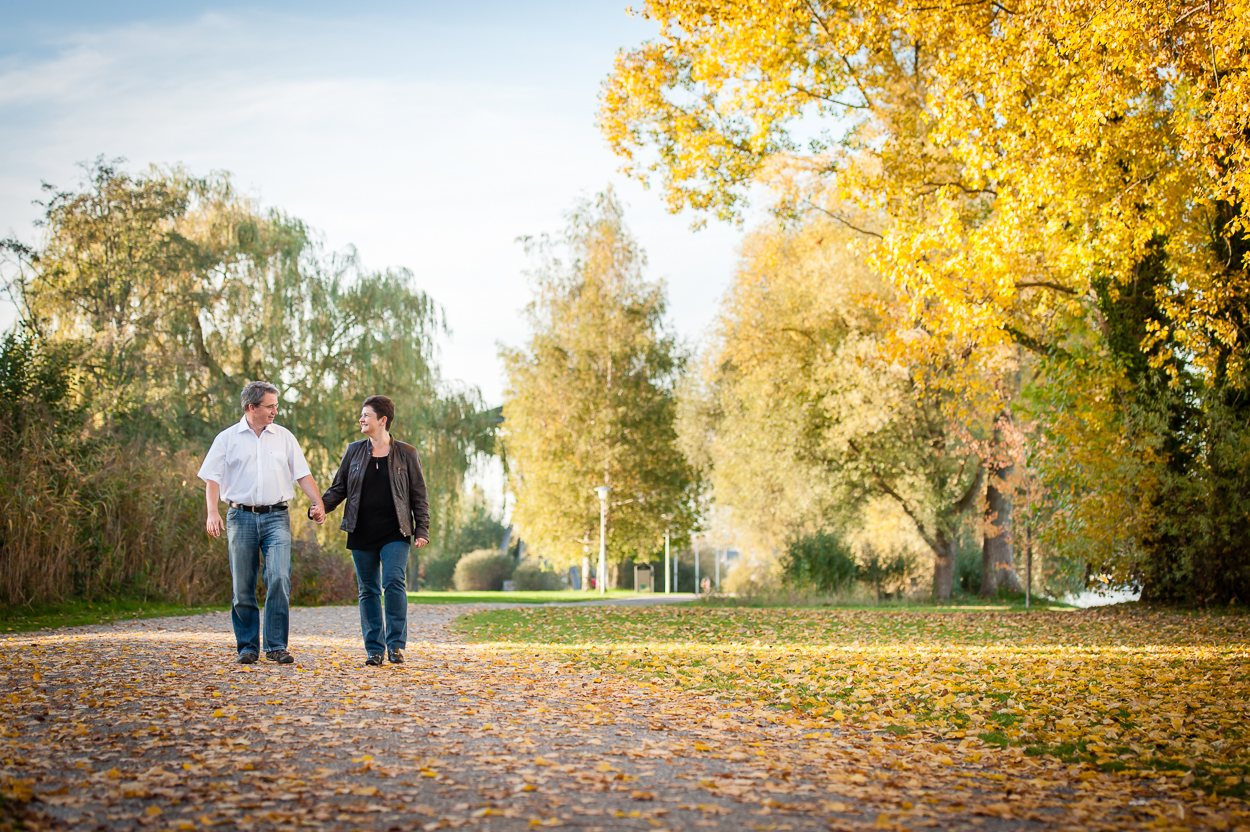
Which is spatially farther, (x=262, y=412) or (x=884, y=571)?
(x=884, y=571)

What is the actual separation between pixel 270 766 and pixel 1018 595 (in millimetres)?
24375

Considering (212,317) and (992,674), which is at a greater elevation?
(212,317)

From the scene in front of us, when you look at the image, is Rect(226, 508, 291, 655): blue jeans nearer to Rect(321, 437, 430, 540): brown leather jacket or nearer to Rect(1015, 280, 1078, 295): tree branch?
Rect(321, 437, 430, 540): brown leather jacket

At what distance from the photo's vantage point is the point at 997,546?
24969 millimetres

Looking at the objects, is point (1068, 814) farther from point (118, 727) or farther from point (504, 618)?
point (504, 618)

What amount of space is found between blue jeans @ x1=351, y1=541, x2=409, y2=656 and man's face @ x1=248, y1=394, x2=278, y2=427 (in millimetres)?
1190

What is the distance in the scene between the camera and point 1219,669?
7977 mm

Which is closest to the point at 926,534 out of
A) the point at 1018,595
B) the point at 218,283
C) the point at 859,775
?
the point at 1018,595

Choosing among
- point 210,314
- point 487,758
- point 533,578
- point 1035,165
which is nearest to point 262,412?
point 487,758

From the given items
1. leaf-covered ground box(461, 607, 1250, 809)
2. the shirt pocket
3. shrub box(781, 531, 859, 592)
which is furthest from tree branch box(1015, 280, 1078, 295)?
the shirt pocket

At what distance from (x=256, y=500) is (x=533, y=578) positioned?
31.6 m

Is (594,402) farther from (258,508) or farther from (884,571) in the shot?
(258,508)

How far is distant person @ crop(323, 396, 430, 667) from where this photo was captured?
7.27 meters

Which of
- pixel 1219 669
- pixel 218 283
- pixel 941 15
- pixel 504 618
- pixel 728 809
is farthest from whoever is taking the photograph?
pixel 218 283
